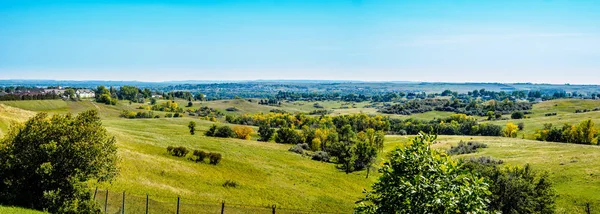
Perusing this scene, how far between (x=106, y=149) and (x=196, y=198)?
54.2 ft

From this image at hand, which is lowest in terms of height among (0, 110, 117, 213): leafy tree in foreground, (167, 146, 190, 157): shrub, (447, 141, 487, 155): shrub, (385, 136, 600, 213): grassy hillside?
(447, 141, 487, 155): shrub

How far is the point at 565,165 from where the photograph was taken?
72312 mm

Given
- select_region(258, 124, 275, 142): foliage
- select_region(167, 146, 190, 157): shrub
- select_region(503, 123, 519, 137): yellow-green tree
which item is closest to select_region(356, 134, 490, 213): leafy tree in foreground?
select_region(167, 146, 190, 157): shrub

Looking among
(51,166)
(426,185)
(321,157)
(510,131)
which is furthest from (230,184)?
(510,131)

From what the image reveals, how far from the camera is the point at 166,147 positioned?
237 feet

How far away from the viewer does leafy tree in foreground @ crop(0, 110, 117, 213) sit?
82.8ft

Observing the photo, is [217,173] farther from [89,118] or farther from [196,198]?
[89,118]

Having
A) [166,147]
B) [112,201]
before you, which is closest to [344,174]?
[166,147]

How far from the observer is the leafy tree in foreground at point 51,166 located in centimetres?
2525

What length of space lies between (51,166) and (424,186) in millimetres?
24131

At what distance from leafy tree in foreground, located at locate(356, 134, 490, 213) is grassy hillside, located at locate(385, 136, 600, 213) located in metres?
21.7

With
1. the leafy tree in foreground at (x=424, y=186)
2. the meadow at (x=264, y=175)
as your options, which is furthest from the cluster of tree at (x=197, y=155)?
the leafy tree in foreground at (x=424, y=186)

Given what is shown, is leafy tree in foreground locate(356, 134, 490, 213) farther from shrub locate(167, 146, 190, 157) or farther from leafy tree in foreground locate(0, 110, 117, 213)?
shrub locate(167, 146, 190, 157)

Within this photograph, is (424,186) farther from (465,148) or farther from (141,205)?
(465,148)
